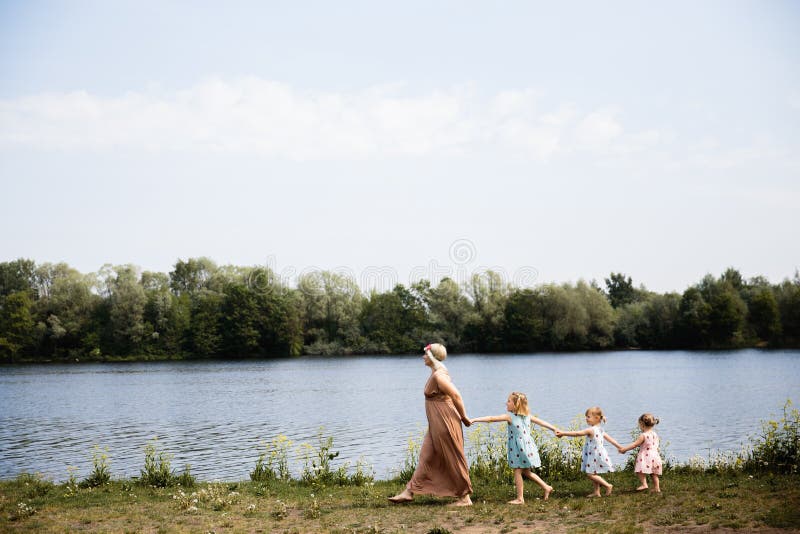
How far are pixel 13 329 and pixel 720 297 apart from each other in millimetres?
89351

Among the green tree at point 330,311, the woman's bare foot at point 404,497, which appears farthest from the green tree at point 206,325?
the woman's bare foot at point 404,497

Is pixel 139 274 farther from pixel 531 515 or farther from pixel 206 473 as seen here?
pixel 531 515

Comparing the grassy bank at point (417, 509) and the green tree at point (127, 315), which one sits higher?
the green tree at point (127, 315)

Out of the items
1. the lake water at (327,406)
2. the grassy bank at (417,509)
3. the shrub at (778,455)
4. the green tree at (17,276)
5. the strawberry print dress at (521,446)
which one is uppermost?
the green tree at (17,276)

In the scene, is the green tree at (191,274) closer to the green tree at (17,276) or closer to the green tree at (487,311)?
the green tree at (17,276)

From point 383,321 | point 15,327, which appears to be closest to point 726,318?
point 383,321

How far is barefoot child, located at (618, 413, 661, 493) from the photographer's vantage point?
10812 millimetres

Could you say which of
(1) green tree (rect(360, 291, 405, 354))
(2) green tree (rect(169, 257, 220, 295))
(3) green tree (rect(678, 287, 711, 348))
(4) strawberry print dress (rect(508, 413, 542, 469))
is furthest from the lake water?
(2) green tree (rect(169, 257, 220, 295))

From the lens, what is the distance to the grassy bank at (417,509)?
354 inches

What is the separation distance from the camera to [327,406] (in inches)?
1404

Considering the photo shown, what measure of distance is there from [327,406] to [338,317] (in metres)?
58.2

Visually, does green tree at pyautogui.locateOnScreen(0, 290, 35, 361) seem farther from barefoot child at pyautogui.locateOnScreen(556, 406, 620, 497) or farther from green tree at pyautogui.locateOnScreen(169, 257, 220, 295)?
barefoot child at pyautogui.locateOnScreen(556, 406, 620, 497)

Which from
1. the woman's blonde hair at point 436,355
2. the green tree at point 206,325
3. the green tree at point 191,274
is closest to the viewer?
the woman's blonde hair at point 436,355

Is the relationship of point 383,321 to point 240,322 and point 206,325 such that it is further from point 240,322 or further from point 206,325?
point 206,325
